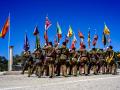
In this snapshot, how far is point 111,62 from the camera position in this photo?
25.1 meters

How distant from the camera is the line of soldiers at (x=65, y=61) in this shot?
795 inches

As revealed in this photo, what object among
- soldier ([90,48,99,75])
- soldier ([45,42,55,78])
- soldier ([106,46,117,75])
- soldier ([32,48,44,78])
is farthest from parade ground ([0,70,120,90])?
soldier ([90,48,99,75])

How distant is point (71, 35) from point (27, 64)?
11.8 metres

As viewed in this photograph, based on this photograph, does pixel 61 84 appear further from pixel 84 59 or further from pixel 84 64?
pixel 84 64

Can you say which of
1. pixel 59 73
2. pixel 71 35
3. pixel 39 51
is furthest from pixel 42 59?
pixel 71 35

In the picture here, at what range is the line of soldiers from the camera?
66.3 feet

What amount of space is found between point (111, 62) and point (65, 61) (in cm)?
463

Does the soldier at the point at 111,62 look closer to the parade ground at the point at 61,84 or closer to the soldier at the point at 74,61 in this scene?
the soldier at the point at 74,61

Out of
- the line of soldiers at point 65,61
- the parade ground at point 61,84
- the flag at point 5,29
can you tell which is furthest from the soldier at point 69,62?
the flag at point 5,29

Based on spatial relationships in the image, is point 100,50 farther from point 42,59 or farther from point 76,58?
point 42,59

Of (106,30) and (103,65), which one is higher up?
(106,30)

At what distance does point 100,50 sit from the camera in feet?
84.6

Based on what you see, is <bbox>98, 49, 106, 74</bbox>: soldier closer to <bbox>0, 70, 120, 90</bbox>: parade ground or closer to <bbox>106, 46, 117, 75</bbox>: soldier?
<bbox>106, 46, 117, 75</bbox>: soldier

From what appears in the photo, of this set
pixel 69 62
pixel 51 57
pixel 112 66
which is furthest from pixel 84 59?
pixel 51 57
